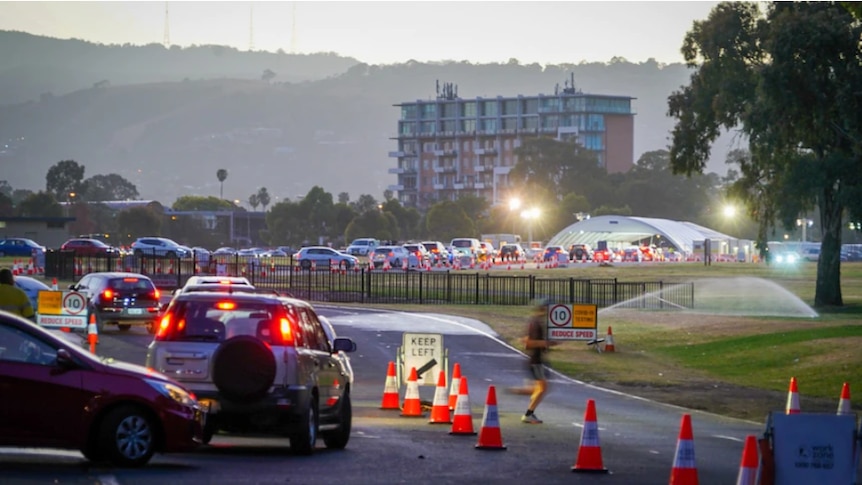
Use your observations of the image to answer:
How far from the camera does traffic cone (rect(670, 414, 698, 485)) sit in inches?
521

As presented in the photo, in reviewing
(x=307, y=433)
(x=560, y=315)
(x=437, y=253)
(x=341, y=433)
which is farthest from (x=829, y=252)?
(x=437, y=253)

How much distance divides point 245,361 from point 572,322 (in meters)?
22.3

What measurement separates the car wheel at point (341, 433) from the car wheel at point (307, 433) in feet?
2.69

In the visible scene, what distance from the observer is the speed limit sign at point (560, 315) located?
36.9 metres

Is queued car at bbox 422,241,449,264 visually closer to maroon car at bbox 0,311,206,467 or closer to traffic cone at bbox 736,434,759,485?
maroon car at bbox 0,311,206,467

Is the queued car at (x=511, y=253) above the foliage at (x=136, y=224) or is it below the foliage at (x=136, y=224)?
below

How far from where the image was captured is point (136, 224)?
14600 cm

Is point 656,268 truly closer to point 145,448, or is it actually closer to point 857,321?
point 857,321

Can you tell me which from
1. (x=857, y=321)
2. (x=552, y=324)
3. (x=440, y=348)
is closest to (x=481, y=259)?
(x=857, y=321)

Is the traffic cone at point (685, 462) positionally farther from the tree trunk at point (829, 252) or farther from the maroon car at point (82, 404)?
the tree trunk at point (829, 252)

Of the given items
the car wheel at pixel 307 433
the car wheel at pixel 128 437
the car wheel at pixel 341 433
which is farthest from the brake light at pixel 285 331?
the car wheel at pixel 128 437

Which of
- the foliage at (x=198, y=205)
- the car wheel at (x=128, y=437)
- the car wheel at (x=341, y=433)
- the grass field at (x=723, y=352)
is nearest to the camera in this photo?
the car wheel at (x=128, y=437)

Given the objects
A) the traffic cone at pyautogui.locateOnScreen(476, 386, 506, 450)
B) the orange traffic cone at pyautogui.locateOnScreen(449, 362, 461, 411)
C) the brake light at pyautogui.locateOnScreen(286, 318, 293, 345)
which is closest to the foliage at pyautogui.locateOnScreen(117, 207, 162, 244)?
the orange traffic cone at pyautogui.locateOnScreen(449, 362, 461, 411)

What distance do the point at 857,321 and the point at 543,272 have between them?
4177cm
